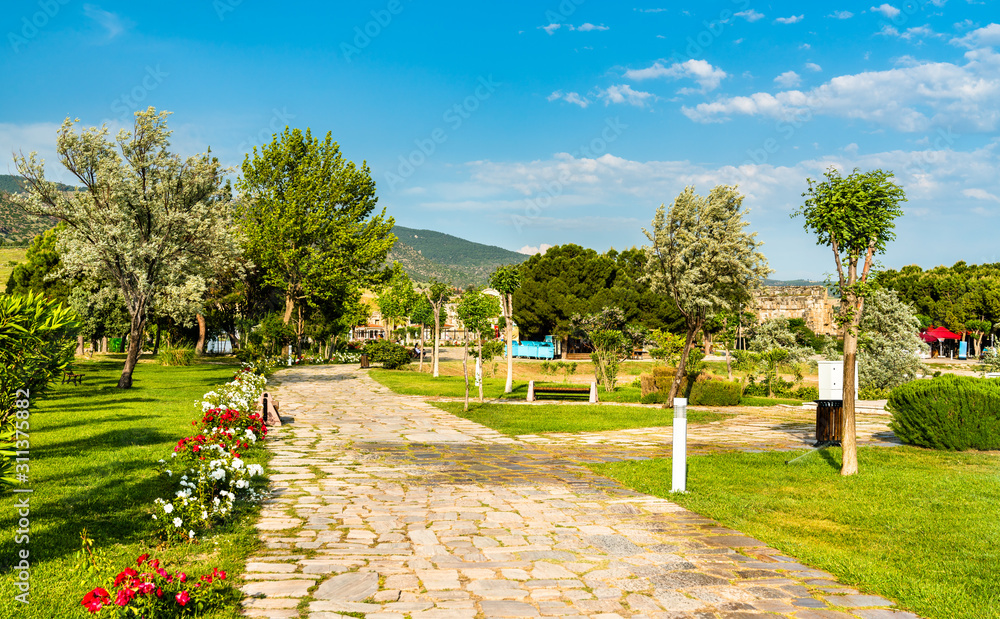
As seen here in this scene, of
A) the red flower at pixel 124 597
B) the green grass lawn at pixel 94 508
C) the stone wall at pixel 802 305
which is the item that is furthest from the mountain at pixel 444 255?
the red flower at pixel 124 597

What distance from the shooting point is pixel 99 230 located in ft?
57.6

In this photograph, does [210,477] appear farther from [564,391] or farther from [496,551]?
[564,391]

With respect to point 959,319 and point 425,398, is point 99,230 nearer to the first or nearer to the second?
point 425,398

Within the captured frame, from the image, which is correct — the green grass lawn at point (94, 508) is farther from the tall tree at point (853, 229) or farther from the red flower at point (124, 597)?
the tall tree at point (853, 229)

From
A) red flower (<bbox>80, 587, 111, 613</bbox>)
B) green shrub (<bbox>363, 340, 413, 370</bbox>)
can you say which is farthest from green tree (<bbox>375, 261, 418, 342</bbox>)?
red flower (<bbox>80, 587, 111, 613</bbox>)

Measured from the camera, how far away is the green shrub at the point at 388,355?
112 feet

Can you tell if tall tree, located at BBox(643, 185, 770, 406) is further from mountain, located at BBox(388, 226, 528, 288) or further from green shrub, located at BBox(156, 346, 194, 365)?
mountain, located at BBox(388, 226, 528, 288)

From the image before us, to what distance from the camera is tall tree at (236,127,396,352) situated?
113 ft

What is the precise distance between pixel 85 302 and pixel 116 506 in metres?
32.4

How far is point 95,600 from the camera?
10.4 ft

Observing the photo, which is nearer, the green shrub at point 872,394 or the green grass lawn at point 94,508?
the green grass lawn at point 94,508

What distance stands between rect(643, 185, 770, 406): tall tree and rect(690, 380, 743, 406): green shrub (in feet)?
14.1

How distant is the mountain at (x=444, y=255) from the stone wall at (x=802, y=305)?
87046mm

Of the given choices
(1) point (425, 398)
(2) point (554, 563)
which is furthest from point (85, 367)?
(2) point (554, 563)
